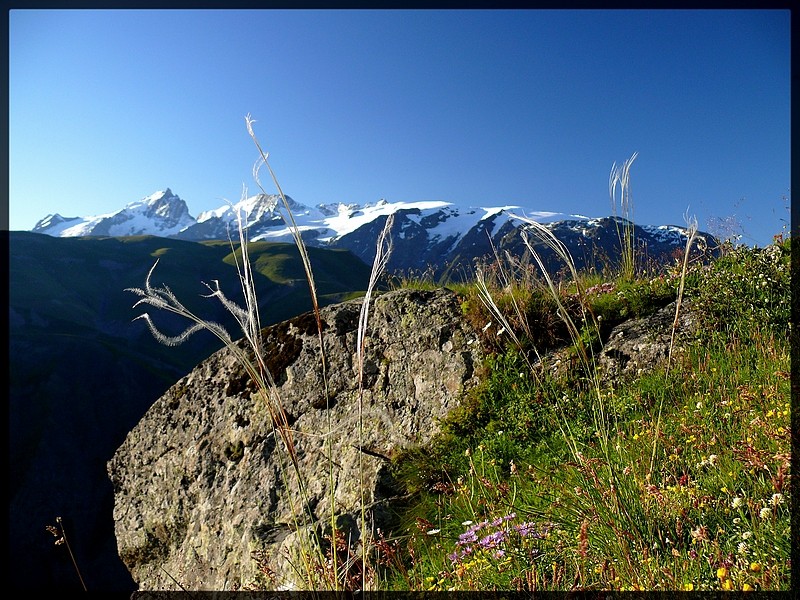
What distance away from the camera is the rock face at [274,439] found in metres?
5.28

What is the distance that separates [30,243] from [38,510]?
453ft

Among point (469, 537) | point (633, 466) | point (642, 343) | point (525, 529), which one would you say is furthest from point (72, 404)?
point (633, 466)

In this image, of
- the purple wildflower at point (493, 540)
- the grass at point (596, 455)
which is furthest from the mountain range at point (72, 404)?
the purple wildflower at point (493, 540)

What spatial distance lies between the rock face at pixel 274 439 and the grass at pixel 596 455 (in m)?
0.32

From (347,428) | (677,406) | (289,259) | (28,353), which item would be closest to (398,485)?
(347,428)

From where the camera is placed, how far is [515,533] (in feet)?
9.43

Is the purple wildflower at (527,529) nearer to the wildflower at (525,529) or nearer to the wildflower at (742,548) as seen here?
the wildflower at (525,529)

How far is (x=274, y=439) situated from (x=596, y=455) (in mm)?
3180

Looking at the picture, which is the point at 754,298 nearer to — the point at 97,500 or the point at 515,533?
the point at 515,533

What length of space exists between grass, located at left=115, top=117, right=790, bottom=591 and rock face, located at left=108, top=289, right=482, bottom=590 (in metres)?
0.32

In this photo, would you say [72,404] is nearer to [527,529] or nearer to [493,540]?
[493,540]

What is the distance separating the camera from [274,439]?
17.0 feet

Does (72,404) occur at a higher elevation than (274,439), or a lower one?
lower

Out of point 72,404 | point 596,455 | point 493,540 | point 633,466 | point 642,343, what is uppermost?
point 642,343
